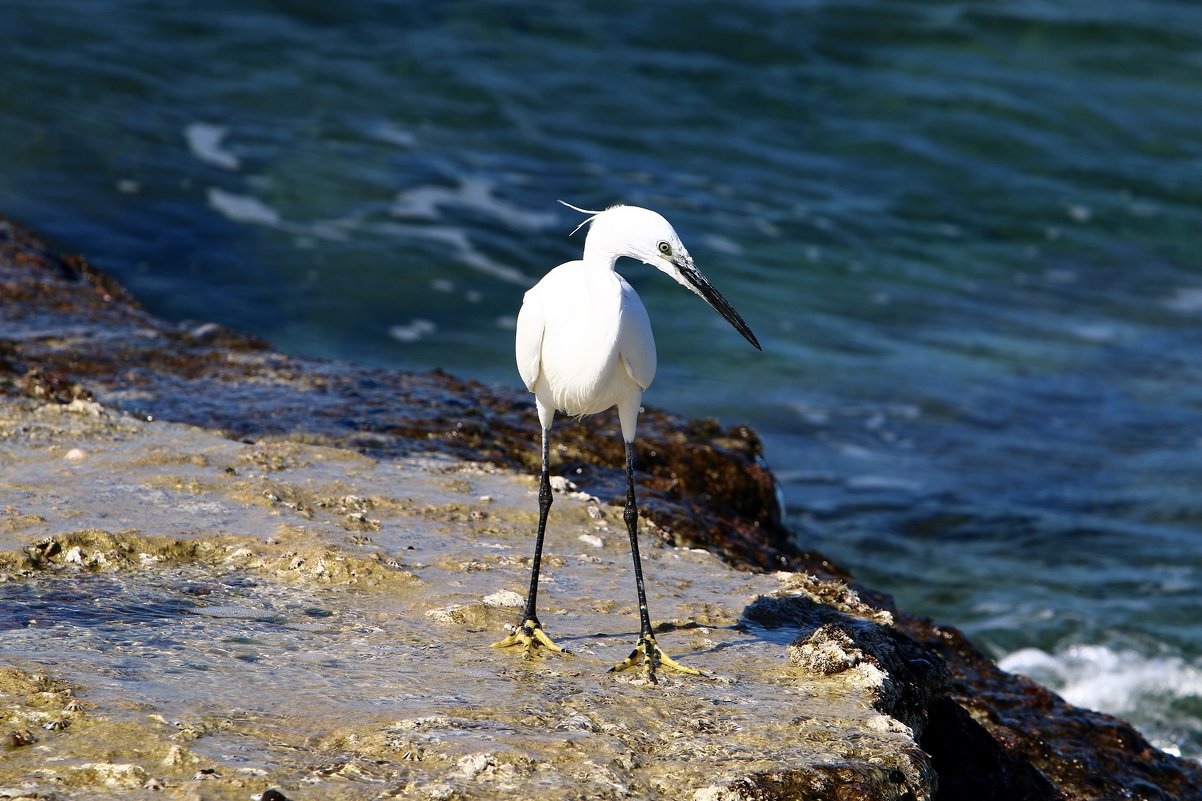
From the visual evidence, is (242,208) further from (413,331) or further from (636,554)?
(636,554)

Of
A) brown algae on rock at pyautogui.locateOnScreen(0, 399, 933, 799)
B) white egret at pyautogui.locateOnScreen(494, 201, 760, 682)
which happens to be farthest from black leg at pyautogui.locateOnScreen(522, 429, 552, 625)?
brown algae on rock at pyautogui.locateOnScreen(0, 399, 933, 799)

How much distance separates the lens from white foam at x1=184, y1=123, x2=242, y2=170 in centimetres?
1399

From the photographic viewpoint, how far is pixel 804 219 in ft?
50.3

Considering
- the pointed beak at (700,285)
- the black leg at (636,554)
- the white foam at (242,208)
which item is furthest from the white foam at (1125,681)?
the white foam at (242,208)

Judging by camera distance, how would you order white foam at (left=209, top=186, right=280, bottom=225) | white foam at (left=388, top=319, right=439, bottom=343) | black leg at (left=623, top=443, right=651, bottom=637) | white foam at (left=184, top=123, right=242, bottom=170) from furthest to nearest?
1. white foam at (left=184, top=123, right=242, bottom=170)
2. white foam at (left=209, top=186, right=280, bottom=225)
3. white foam at (left=388, top=319, right=439, bottom=343)
4. black leg at (left=623, top=443, right=651, bottom=637)

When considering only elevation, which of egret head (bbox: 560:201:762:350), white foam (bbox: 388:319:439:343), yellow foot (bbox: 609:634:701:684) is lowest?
white foam (bbox: 388:319:439:343)

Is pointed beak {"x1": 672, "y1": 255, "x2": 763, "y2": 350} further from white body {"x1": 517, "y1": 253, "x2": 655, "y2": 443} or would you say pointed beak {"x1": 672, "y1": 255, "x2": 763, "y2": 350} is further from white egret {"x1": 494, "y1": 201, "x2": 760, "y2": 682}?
white body {"x1": 517, "y1": 253, "x2": 655, "y2": 443}

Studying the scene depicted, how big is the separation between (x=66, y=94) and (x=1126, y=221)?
12.9m

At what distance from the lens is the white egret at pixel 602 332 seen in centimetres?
441

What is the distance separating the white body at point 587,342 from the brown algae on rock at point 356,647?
82 centimetres

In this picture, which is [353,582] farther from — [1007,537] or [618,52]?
[618,52]

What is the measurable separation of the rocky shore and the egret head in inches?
52.2

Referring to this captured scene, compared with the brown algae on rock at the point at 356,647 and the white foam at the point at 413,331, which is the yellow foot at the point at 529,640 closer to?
the brown algae on rock at the point at 356,647

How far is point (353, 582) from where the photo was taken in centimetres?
477
